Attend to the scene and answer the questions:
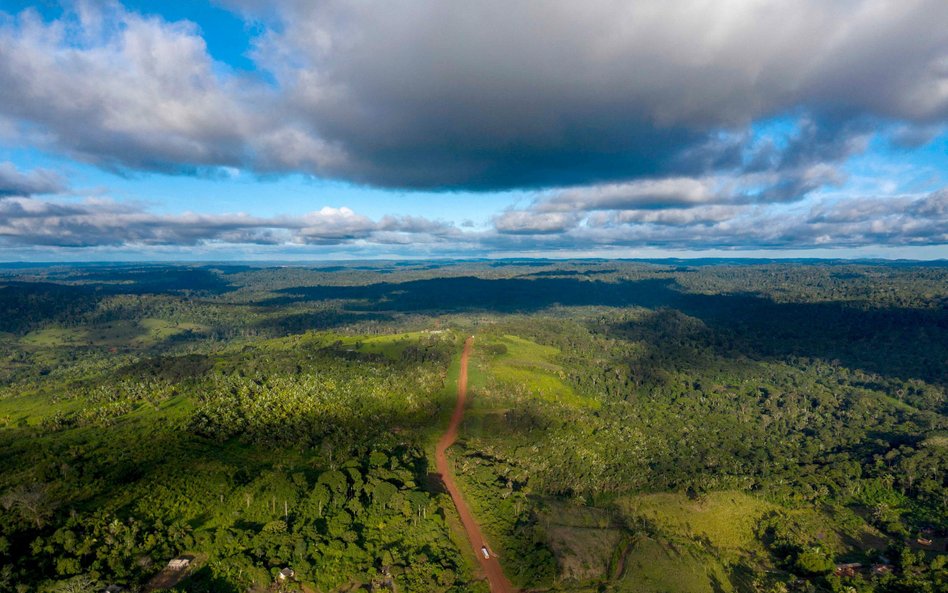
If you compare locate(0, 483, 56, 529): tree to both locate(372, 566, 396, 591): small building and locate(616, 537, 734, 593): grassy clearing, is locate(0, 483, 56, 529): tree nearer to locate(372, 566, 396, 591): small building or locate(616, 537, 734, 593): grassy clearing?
locate(372, 566, 396, 591): small building

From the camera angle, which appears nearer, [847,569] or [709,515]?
[847,569]

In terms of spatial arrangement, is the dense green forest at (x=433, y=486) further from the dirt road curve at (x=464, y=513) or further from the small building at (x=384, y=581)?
the dirt road curve at (x=464, y=513)

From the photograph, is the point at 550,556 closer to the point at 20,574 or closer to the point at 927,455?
the point at 20,574

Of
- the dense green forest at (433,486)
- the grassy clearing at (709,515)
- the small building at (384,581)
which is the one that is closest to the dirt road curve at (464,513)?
the dense green forest at (433,486)

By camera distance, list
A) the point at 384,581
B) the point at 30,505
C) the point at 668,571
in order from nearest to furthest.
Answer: the point at 384,581 → the point at 30,505 → the point at 668,571

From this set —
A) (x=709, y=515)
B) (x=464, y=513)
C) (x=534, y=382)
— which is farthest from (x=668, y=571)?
(x=534, y=382)

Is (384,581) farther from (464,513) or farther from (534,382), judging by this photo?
(534,382)

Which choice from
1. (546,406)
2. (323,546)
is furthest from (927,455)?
(323,546)

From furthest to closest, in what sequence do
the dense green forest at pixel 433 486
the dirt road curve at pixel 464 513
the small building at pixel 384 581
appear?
the dirt road curve at pixel 464 513 → the dense green forest at pixel 433 486 → the small building at pixel 384 581
